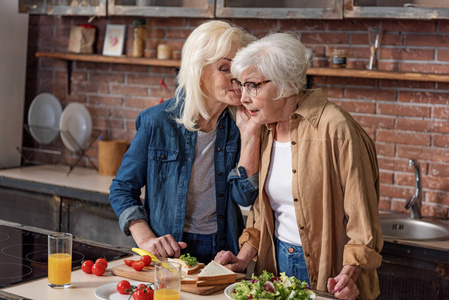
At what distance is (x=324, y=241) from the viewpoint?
84.4 inches

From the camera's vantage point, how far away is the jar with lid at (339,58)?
3.41m

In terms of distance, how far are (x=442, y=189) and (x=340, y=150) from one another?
146 centimetres

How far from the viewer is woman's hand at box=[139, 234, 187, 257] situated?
220 centimetres

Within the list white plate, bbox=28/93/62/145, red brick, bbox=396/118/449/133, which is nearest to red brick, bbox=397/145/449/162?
red brick, bbox=396/118/449/133

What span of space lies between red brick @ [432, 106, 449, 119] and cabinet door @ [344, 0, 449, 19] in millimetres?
529

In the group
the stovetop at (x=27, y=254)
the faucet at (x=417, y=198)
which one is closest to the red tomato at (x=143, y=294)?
the stovetop at (x=27, y=254)

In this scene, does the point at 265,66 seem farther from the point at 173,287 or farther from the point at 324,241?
the point at 173,287

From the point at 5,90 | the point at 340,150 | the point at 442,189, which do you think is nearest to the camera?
the point at 340,150

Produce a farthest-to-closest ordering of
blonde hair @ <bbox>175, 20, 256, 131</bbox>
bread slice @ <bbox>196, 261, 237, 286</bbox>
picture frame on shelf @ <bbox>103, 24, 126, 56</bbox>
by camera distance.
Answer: picture frame on shelf @ <bbox>103, 24, 126, 56</bbox>
blonde hair @ <bbox>175, 20, 256, 131</bbox>
bread slice @ <bbox>196, 261, 237, 286</bbox>

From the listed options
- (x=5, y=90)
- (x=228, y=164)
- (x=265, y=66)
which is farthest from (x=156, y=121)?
(x=5, y=90)

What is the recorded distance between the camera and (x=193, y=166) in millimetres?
2424

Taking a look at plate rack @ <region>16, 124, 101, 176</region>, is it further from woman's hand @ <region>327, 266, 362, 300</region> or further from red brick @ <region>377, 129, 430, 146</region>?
woman's hand @ <region>327, 266, 362, 300</region>

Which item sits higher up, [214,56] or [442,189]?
[214,56]

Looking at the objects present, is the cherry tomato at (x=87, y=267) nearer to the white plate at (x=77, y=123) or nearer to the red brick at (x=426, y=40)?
the red brick at (x=426, y=40)
